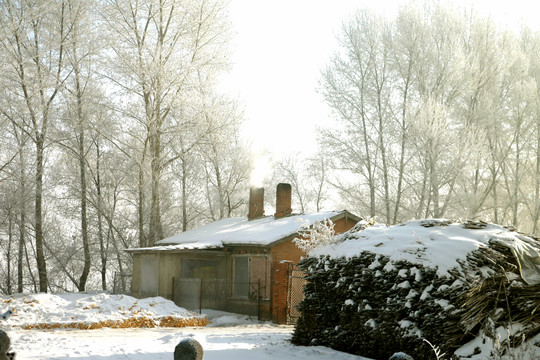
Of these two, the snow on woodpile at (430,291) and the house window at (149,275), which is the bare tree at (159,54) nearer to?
the house window at (149,275)

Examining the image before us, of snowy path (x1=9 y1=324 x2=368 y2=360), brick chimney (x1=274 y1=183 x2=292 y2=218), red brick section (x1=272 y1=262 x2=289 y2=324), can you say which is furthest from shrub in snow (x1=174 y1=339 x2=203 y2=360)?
brick chimney (x1=274 y1=183 x2=292 y2=218)

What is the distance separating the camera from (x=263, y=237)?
21.6 metres

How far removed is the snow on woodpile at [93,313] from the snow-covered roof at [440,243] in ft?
25.5

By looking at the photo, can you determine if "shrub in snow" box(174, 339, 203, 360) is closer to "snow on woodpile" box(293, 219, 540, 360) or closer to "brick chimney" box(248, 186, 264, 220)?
"snow on woodpile" box(293, 219, 540, 360)

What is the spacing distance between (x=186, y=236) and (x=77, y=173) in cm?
793

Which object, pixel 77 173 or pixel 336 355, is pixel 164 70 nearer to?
pixel 77 173

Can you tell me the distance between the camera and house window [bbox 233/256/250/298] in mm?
22562

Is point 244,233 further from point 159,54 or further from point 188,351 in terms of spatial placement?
point 188,351

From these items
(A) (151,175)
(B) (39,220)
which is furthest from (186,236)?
(B) (39,220)

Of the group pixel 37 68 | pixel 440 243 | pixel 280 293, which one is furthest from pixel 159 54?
pixel 440 243

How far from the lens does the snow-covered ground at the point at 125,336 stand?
1043 cm

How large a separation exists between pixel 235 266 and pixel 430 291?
1522 cm

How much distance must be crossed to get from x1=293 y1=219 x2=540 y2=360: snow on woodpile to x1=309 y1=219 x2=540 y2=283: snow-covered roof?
0.02 meters

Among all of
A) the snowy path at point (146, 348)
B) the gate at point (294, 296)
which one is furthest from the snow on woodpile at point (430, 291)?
the gate at point (294, 296)
